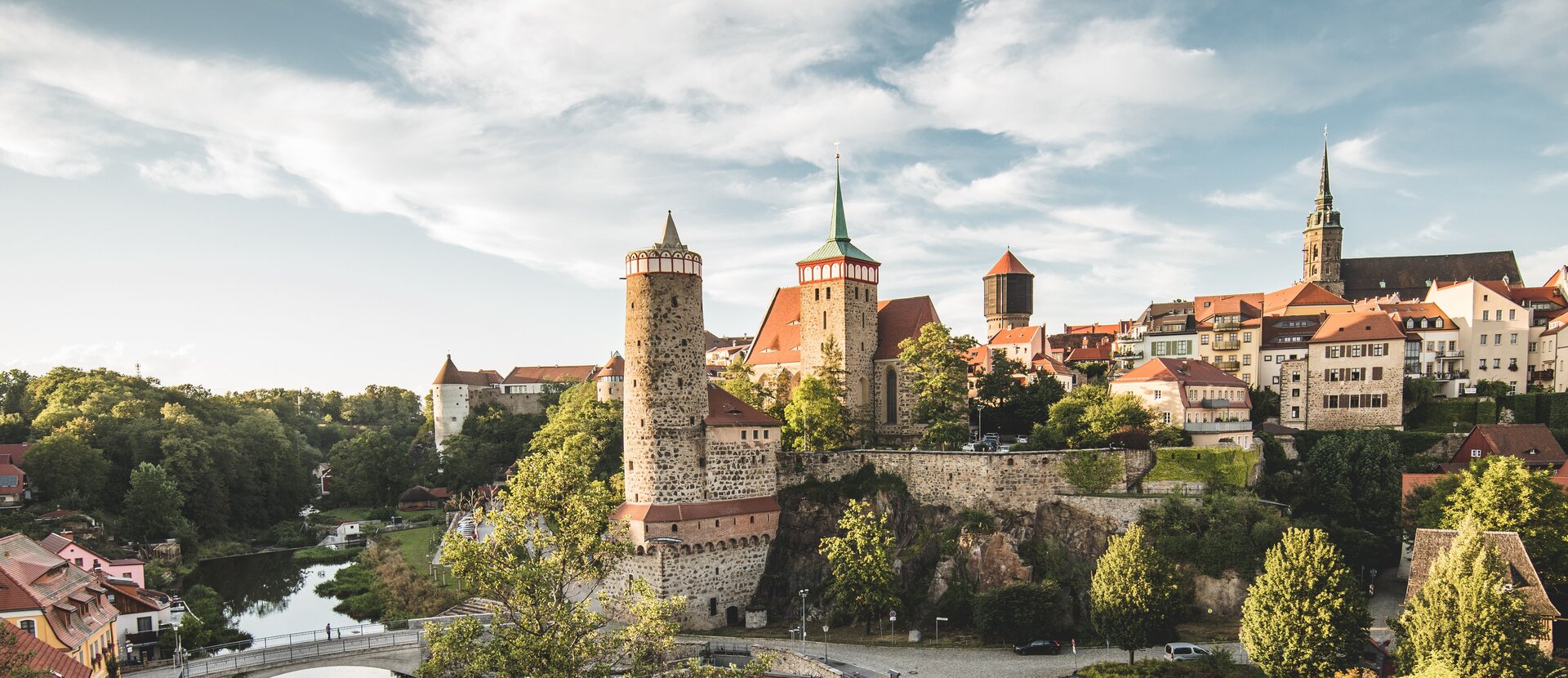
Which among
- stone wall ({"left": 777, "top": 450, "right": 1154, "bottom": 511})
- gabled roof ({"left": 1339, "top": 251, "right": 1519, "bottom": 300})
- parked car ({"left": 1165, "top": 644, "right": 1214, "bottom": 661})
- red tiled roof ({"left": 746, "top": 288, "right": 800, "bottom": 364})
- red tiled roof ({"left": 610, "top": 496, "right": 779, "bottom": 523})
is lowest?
parked car ({"left": 1165, "top": 644, "right": 1214, "bottom": 661})

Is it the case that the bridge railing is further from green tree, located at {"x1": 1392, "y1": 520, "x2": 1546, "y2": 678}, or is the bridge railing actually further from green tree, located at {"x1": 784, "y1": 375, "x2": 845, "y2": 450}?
green tree, located at {"x1": 1392, "y1": 520, "x2": 1546, "y2": 678}

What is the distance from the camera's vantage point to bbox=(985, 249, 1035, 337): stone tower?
2862 inches

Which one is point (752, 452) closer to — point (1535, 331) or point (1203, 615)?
point (1203, 615)

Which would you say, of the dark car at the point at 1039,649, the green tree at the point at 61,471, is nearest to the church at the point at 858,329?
the dark car at the point at 1039,649

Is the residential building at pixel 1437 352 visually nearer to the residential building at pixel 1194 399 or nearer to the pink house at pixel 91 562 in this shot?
the residential building at pixel 1194 399

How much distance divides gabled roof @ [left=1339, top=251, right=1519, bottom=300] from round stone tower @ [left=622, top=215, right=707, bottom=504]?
53519 millimetres

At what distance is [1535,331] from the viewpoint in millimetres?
48375

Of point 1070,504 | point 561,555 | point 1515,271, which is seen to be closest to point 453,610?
point 561,555

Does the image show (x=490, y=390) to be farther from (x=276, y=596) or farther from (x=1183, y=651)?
(x=1183, y=651)

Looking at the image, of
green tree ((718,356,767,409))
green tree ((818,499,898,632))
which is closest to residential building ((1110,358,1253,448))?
green tree ((818,499,898,632))

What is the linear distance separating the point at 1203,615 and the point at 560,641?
2501 cm

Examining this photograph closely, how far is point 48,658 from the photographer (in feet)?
71.3

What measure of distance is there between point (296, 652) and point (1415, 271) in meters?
73.7

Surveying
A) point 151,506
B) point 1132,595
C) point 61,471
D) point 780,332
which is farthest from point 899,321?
point 61,471
